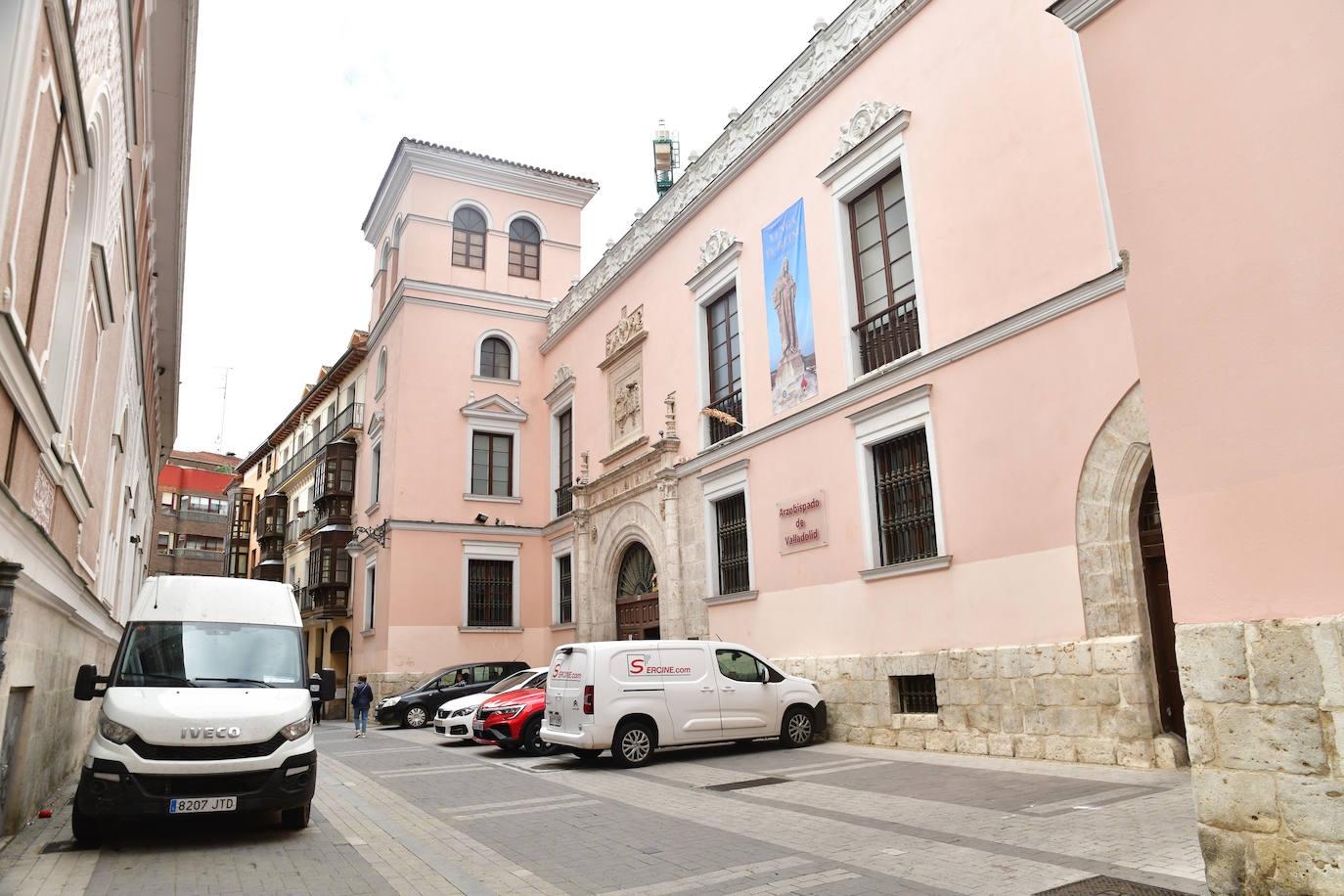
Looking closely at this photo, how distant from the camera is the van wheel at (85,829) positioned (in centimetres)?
699

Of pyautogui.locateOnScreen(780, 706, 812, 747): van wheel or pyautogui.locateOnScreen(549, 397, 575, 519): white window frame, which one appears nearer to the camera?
pyautogui.locateOnScreen(780, 706, 812, 747): van wheel

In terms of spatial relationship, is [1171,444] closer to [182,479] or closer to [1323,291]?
[1323,291]

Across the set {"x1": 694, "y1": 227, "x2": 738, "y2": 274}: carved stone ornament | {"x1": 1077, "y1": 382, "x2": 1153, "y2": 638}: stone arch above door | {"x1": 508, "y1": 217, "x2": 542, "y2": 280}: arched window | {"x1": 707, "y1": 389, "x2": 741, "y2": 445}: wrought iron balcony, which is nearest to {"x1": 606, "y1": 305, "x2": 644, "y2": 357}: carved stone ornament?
{"x1": 694, "y1": 227, "x2": 738, "y2": 274}: carved stone ornament

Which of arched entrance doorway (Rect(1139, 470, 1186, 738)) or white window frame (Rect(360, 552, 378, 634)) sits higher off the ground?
white window frame (Rect(360, 552, 378, 634))

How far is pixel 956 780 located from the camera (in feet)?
30.6

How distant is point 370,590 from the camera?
92.2 ft

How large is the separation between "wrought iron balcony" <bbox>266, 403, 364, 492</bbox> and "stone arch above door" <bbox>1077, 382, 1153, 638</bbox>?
26874 mm

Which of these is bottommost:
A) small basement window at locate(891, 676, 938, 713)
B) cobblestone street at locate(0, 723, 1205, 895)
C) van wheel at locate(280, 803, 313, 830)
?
cobblestone street at locate(0, 723, 1205, 895)

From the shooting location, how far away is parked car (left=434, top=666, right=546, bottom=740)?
16.2 metres

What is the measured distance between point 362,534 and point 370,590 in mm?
2029

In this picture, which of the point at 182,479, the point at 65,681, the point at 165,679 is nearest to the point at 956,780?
the point at 165,679

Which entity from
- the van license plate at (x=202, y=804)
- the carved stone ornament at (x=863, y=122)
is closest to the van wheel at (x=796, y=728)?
the van license plate at (x=202, y=804)

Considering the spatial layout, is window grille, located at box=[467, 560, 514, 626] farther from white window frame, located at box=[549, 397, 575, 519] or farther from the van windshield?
the van windshield

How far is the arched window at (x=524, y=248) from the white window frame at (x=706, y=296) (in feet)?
35.8
